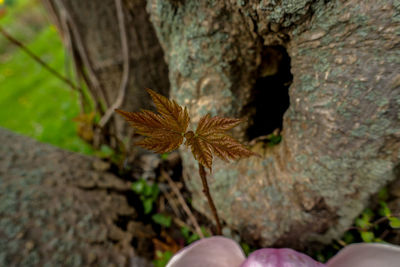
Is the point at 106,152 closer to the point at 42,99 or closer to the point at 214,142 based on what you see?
the point at 214,142

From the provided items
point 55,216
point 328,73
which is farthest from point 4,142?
point 328,73

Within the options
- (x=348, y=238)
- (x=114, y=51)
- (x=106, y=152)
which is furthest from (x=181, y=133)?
(x=114, y=51)

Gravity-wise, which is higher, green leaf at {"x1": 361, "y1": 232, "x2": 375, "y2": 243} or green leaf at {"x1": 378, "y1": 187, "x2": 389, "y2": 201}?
green leaf at {"x1": 378, "y1": 187, "x2": 389, "y2": 201}

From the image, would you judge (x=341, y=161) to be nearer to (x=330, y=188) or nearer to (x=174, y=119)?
(x=330, y=188)

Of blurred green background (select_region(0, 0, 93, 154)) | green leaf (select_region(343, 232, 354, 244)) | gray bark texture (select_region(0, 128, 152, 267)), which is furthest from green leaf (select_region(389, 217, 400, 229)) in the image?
blurred green background (select_region(0, 0, 93, 154))

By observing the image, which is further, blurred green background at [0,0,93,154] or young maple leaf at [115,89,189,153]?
blurred green background at [0,0,93,154]

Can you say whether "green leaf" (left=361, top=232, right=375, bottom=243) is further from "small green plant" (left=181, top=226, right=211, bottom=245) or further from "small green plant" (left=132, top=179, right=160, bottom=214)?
"small green plant" (left=132, top=179, right=160, bottom=214)
